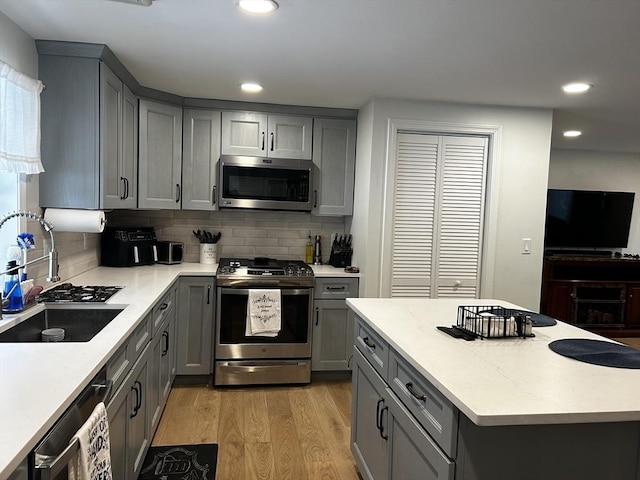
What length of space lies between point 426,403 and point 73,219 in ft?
6.99

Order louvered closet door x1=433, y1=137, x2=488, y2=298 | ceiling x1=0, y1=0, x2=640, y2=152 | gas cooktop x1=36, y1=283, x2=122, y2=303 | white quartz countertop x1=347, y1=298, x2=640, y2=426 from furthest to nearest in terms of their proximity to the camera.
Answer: louvered closet door x1=433, y1=137, x2=488, y2=298 → gas cooktop x1=36, y1=283, x2=122, y2=303 → ceiling x1=0, y1=0, x2=640, y2=152 → white quartz countertop x1=347, y1=298, x2=640, y2=426

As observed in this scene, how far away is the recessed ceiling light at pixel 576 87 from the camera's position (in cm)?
308

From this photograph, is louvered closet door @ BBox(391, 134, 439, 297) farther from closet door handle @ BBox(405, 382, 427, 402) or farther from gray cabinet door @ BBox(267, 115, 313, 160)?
closet door handle @ BBox(405, 382, 427, 402)

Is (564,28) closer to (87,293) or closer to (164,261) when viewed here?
(87,293)

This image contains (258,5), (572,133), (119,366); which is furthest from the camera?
(572,133)

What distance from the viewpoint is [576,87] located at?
10.3ft

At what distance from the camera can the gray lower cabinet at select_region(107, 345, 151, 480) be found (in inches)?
74.1

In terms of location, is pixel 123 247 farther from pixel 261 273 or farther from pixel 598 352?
pixel 598 352

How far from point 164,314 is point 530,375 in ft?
7.34

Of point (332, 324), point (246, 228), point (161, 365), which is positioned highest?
point (246, 228)

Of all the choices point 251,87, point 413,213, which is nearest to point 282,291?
point 413,213

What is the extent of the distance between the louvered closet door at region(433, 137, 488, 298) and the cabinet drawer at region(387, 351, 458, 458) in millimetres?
1971

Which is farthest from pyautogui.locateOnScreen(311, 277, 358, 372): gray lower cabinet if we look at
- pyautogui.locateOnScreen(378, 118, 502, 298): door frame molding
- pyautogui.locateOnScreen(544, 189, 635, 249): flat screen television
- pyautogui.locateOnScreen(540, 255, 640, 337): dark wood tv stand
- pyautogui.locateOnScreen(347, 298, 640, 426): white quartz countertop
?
pyautogui.locateOnScreen(544, 189, 635, 249): flat screen television

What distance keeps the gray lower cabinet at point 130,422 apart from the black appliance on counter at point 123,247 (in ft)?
4.54
